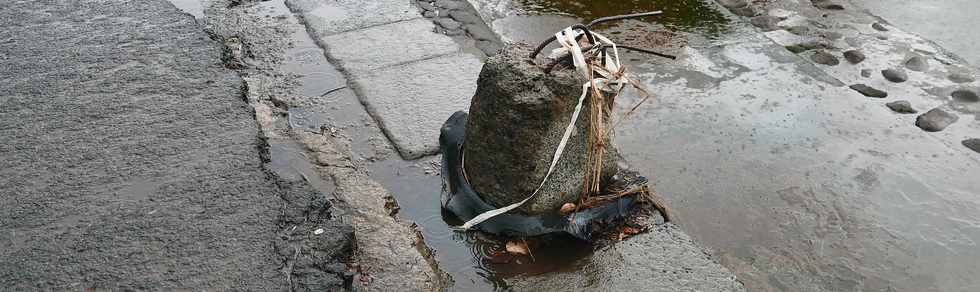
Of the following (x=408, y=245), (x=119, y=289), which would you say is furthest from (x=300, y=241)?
(x=119, y=289)

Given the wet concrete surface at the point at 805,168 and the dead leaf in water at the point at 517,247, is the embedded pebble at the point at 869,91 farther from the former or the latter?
the dead leaf in water at the point at 517,247

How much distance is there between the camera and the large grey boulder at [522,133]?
2527 millimetres

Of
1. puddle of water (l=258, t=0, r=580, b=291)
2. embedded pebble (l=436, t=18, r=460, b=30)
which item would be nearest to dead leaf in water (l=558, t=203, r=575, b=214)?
puddle of water (l=258, t=0, r=580, b=291)

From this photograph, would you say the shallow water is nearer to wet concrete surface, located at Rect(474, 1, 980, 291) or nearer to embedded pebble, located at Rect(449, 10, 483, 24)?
wet concrete surface, located at Rect(474, 1, 980, 291)

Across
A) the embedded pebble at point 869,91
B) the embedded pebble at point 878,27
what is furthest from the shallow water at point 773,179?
the embedded pebble at point 878,27

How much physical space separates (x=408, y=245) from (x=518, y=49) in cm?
86

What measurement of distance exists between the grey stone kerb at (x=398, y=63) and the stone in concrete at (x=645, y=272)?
103 cm

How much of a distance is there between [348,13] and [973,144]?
3696 millimetres

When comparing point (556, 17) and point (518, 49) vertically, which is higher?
point (518, 49)

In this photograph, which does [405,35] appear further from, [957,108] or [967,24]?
[967,24]

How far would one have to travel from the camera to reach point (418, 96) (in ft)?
12.8

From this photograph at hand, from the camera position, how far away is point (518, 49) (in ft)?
8.86

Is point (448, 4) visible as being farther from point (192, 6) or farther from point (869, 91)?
point (869, 91)

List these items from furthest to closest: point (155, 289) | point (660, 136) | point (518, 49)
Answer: point (660, 136) → point (518, 49) → point (155, 289)
